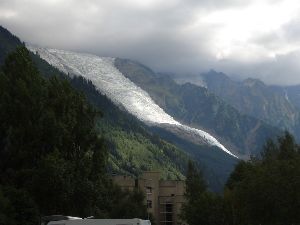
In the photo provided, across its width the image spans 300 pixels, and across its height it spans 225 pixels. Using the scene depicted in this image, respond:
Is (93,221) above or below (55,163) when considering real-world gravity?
below

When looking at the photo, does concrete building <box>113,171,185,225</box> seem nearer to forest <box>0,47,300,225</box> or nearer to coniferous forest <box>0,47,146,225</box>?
forest <box>0,47,300,225</box>

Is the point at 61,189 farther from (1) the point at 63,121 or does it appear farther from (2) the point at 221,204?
(2) the point at 221,204

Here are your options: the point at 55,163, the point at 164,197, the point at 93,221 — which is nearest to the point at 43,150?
the point at 55,163

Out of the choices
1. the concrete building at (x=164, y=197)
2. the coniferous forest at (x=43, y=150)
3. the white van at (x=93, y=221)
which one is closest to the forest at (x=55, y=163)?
the coniferous forest at (x=43, y=150)

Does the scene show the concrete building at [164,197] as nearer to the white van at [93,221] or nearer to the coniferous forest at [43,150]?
the coniferous forest at [43,150]

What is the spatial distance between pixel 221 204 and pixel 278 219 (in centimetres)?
3417

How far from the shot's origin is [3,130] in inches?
1857

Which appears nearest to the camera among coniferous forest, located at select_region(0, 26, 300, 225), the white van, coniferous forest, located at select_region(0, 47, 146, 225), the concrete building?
the white van

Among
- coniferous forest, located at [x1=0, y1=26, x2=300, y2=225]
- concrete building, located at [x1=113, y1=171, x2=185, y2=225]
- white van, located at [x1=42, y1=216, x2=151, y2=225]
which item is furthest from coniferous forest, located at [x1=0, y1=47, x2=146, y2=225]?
concrete building, located at [x1=113, y1=171, x2=185, y2=225]

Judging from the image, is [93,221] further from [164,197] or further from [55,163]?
[164,197]

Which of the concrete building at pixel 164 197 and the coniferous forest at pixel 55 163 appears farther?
the concrete building at pixel 164 197

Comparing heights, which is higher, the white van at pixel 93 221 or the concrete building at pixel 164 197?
the concrete building at pixel 164 197

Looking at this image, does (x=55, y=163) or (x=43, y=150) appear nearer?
(x=55, y=163)

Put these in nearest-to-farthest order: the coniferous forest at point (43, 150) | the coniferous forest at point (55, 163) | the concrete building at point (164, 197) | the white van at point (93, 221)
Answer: the white van at point (93, 221)
the coniferous forest at point (43, 150)
the coniferous forest at point (55, 163)
the concrete building at point (164, 197)
